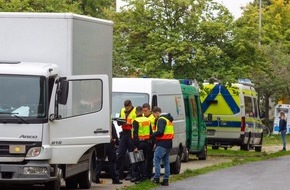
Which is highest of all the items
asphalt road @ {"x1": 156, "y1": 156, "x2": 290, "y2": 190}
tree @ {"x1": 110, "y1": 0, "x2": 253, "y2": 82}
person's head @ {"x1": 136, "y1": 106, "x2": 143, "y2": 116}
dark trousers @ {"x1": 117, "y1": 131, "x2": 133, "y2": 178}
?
tree @ {"x1": 110, "y1": 0, "x2": 253, "y2": 82}

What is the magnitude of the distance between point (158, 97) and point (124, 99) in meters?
1.03

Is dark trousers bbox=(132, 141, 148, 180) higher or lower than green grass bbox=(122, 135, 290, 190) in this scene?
higher

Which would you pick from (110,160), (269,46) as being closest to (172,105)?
(110,160)

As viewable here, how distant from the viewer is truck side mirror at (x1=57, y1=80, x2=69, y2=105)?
617 inches

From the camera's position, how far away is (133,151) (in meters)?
20.4

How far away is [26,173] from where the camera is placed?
15656 mm

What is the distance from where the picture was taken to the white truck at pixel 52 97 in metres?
15.7

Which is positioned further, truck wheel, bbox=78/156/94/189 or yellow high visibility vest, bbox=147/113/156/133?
yellow high visibility vest, bbox=147/113/156/133

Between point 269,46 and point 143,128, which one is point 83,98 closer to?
point 143,128

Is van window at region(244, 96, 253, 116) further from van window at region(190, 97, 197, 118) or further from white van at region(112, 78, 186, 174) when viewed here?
white van at region(112, 78, 186, 174)

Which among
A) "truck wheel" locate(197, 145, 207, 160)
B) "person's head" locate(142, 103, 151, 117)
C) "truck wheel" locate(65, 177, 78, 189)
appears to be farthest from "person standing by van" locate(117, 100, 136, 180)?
"truck wheel" locate(197, 145, 207, 160)

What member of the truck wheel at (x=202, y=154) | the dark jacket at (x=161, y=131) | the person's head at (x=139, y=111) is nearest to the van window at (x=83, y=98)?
the dark jacket at (x=161, y=131)

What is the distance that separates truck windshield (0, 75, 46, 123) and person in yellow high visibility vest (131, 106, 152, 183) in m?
4.60

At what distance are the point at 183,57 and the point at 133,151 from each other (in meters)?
13.3
